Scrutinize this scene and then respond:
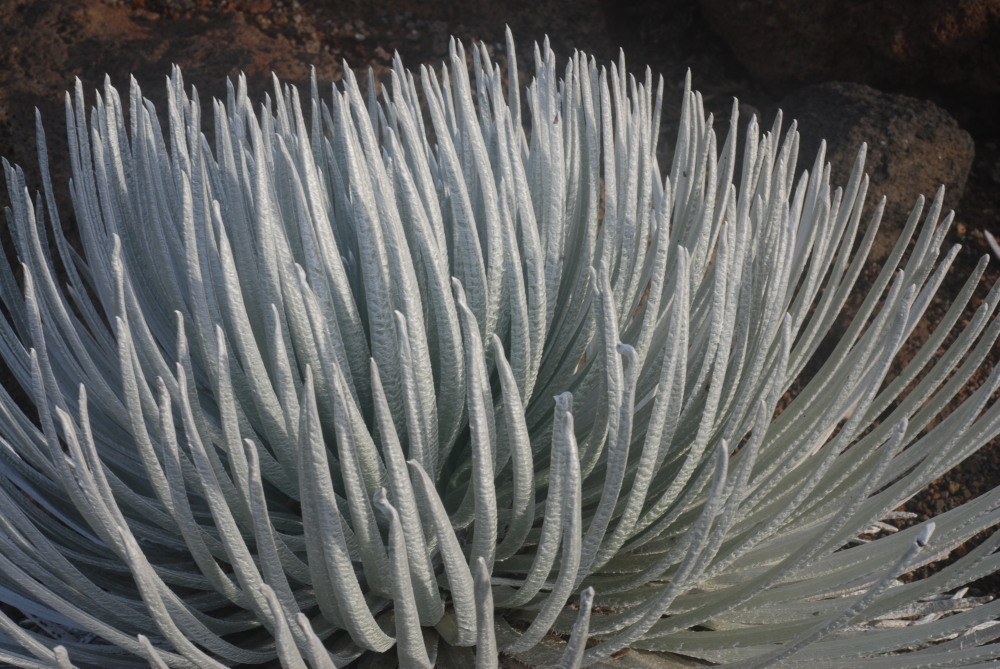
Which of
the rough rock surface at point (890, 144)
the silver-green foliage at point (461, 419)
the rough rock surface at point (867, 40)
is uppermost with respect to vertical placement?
the rough rock surface at point (867, 40)

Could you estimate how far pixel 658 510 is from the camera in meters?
0.70

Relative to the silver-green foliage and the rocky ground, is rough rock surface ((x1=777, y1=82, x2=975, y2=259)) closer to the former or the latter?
the rocky ground

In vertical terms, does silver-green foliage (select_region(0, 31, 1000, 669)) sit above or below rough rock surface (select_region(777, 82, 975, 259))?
below

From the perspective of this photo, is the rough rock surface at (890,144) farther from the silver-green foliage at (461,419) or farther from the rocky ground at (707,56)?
the silver-green foliage at (461,419)

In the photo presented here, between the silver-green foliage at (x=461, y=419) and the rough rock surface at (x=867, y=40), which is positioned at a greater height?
the rough rock surface at (x=867, y=40)

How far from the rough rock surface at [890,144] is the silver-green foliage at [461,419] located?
0.64 metres

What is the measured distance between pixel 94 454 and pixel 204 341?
122 mm

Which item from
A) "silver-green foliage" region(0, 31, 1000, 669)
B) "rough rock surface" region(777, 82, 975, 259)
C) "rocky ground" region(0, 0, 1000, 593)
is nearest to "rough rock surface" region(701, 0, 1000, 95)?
"rocky ground" region(0, 0, 1000, 593)

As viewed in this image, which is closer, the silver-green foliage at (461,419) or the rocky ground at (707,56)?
the silver-green foliage at (461,419)

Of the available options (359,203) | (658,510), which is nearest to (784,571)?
(658,510)

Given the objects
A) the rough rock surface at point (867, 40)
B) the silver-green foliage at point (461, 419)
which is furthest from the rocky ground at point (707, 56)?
the silver-green foliage at point (461, 419)

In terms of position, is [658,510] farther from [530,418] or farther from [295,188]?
[295,188]

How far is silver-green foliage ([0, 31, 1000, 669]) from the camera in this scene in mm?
561

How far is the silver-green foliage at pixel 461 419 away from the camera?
1.84ft
